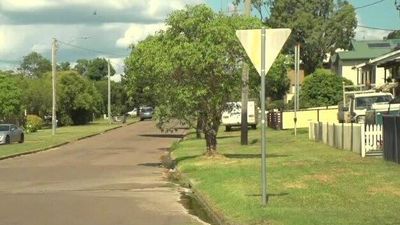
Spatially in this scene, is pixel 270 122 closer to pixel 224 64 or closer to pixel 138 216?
pixel 224 64

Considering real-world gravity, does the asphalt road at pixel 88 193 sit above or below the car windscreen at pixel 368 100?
below

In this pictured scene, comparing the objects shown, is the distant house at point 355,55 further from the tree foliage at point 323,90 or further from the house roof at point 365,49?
the tree foliage at point 323,90

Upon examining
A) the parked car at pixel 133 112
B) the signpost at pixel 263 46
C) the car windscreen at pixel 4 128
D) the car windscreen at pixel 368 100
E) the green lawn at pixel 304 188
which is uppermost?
the signpost at pixel 263 46

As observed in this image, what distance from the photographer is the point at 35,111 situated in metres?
81.1

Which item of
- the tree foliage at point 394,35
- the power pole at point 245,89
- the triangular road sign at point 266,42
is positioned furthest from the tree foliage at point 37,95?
the triangular road sign at point 266,42

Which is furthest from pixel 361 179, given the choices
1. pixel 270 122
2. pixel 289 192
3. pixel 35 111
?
pixel 35 111

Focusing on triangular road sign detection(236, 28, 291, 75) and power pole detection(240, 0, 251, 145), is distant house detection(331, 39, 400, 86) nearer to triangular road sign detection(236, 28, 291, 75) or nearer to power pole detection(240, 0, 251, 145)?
power pole detection(240, 0, 251, 145)

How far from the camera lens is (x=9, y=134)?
1769 inches

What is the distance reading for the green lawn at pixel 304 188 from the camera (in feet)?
36.3

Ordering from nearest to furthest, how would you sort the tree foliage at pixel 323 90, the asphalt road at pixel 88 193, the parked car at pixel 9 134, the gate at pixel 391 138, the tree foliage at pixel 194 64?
the asphalt road at pixel 88 193 → the gate at pixel 391 138 → the tree foliage at pixel 194 64 → the parked car at pixel 9 134 → the tree foliage at pixel 323 90

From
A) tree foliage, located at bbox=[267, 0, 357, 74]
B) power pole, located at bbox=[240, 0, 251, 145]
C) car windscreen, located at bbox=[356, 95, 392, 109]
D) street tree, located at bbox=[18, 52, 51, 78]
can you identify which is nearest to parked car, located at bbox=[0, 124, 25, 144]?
power pole, located at bbox=[240, 0, 251, 145]

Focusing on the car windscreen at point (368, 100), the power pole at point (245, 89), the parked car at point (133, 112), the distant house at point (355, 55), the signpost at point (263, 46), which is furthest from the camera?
the parked car at point (133, 112)

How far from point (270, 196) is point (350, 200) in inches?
66.2

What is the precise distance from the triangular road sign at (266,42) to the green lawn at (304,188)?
249cm
